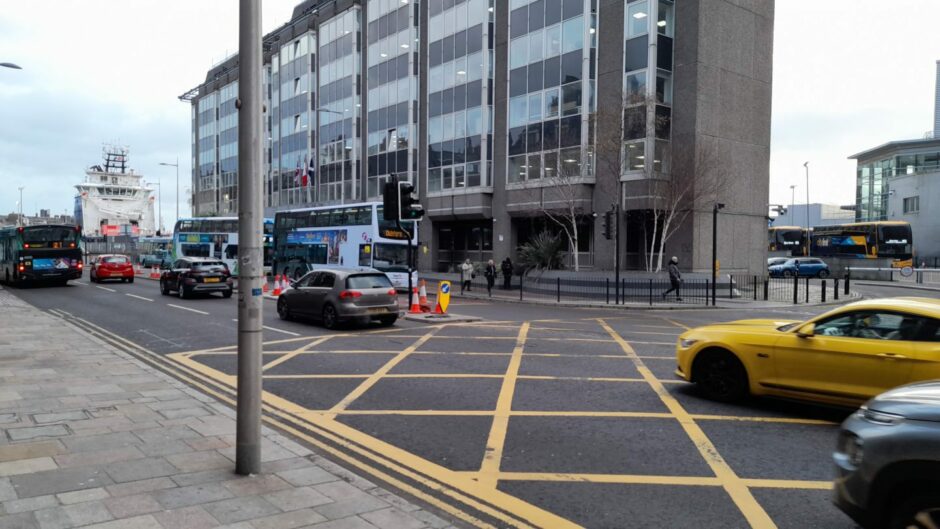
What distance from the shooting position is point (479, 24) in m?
36.7

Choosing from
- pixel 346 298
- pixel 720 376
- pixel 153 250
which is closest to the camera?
pixel 720 376

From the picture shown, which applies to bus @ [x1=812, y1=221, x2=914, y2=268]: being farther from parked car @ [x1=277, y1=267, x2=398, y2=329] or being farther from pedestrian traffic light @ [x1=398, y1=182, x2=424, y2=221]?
parked car @ [x1=277, y1=267, x2=398, y2=329]

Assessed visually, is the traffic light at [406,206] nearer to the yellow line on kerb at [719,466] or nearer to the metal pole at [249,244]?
the yellow line on kerb at [719,466]

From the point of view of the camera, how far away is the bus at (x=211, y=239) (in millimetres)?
37938

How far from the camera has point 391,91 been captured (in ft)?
144

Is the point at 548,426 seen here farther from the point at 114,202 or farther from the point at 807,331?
the point at 114,202

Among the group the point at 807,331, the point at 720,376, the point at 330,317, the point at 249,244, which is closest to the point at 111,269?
the point at 330,317

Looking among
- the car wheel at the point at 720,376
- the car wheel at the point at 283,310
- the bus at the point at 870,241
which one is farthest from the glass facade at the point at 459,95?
the bus at the point at 870,241

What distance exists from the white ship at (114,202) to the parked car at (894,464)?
76.6 m

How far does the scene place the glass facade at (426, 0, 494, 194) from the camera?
119 feet

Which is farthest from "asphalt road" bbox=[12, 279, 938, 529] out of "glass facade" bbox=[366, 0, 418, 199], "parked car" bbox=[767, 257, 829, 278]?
"parked car" bbox=[767, 257, 829, 278]

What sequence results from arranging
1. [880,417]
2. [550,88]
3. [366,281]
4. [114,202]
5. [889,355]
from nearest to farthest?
[880,417] < [889,355] < [366,281] < [550,88] < [114,202]

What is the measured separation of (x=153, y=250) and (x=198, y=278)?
43370 mm

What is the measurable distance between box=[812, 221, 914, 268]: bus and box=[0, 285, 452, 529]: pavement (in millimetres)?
51259
